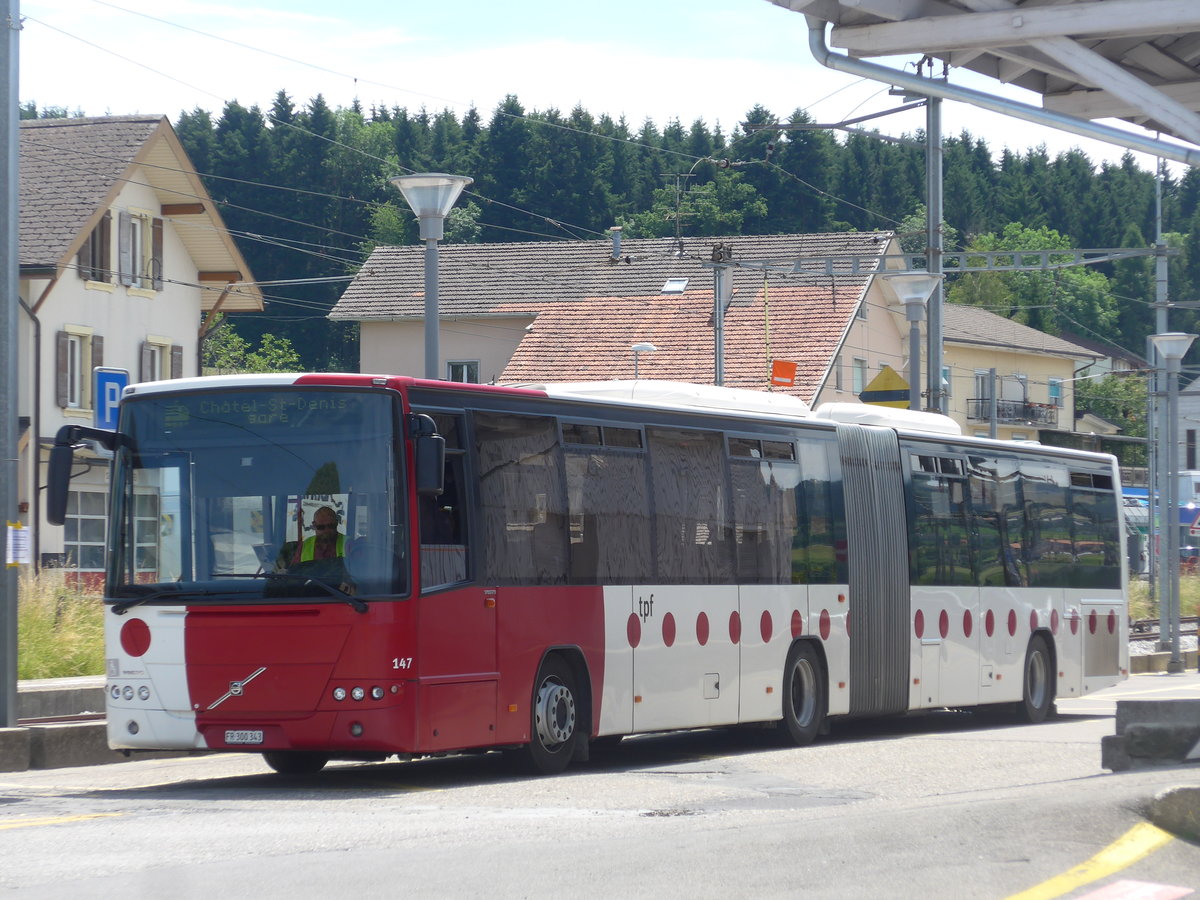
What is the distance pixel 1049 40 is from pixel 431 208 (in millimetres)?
10144

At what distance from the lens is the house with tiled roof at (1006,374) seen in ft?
263

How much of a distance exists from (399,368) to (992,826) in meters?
56.3

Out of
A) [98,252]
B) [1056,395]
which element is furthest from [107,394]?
[1056,395]

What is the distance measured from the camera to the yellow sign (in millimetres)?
27219

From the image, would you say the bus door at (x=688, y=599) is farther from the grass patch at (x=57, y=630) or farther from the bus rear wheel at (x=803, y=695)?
the grass patch at (x=57, y=630)

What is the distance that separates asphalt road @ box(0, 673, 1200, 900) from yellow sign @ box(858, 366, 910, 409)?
13.6 meters

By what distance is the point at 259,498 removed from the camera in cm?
1210

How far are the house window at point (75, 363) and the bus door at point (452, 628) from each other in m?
30.2

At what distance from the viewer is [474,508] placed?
12734mm

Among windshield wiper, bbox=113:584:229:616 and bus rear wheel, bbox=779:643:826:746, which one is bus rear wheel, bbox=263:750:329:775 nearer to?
windshield wiper, bbox=113:584:229:616

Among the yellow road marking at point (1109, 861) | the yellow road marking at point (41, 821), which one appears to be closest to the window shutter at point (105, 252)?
the yellow road marking at point (41, 821)

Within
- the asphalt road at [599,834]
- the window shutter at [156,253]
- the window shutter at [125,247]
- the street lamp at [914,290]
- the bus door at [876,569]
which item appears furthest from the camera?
the window shutter at [156,253]

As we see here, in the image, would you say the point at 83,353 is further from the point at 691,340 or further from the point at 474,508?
the point at 474,508

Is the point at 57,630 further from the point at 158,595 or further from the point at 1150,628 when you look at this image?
the point at 1150,628
